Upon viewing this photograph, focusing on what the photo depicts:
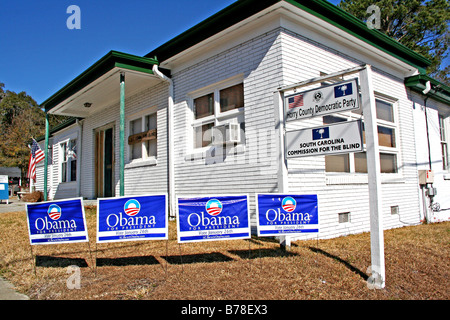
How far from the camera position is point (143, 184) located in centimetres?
1004

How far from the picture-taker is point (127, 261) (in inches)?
205

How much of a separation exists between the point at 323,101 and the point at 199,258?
9.83 ft

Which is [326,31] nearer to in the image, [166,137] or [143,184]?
[166,137]

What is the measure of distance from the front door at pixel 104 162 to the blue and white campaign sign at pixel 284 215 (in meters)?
Answer: 8.55

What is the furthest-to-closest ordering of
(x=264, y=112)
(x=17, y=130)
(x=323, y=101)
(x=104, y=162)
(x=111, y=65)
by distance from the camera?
(x=17, y=130)
(x=104, y=162)
(x=111, y=65)
(x=264, y=112)
(x=323, y=101)

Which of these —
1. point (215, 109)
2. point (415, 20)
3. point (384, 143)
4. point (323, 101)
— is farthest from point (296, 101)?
point (415, 20)

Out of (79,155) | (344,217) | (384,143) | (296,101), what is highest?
(79,155)

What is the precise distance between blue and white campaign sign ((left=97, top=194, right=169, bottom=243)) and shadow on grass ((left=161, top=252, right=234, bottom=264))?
1.69ft

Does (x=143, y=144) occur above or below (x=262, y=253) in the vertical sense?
above

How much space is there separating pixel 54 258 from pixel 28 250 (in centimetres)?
94

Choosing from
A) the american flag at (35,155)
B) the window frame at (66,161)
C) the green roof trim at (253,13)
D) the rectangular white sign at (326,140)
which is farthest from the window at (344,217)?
the american flag at (35,155)

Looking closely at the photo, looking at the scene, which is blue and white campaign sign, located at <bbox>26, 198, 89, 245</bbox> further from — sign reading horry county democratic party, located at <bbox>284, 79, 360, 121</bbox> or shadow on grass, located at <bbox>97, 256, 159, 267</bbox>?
sign reading horry county democratic party, located at <bbox>284, 79, 360, 121</bbox>

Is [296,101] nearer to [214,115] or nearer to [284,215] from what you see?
[284,215]

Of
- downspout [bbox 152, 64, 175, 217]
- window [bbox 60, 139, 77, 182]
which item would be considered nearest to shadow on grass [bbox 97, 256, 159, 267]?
downspout [bbox 152, 64, 175, 217]
